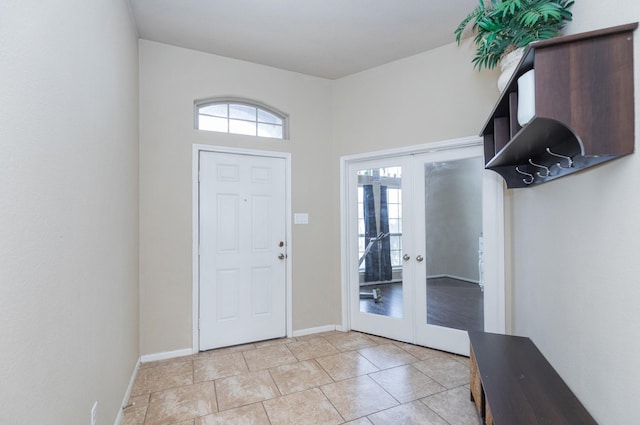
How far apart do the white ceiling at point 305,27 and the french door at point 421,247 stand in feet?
3.75

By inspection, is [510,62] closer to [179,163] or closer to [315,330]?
[179,163]

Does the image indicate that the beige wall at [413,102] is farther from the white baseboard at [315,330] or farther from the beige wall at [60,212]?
the beige wall at [60,212]

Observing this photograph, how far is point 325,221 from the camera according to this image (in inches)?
154

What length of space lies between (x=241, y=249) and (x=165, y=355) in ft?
4.08

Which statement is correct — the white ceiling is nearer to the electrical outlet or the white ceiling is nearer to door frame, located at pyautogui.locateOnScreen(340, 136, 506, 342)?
door frame, located at pyautogui.locateOnScreen(340, 136, 506, 342)

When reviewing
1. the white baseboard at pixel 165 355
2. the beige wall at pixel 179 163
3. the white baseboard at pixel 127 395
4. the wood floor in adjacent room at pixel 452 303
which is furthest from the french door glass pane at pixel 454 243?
the white baseboard at pixel 127 395

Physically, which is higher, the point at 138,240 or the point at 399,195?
the point at 399,195

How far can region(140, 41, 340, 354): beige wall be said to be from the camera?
3.05 m

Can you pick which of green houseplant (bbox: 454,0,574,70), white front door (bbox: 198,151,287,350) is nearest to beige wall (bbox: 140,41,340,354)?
white front door (bbox: 198,151,287,350)

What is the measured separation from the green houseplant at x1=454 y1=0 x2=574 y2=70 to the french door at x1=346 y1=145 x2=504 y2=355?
1096 millimetres

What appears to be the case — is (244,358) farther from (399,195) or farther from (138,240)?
(399,195)

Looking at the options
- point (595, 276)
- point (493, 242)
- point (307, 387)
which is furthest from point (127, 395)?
point (493, 242)

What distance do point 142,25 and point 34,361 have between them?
9.52 ft

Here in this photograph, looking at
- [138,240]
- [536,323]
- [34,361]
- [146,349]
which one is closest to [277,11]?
[138,240]
